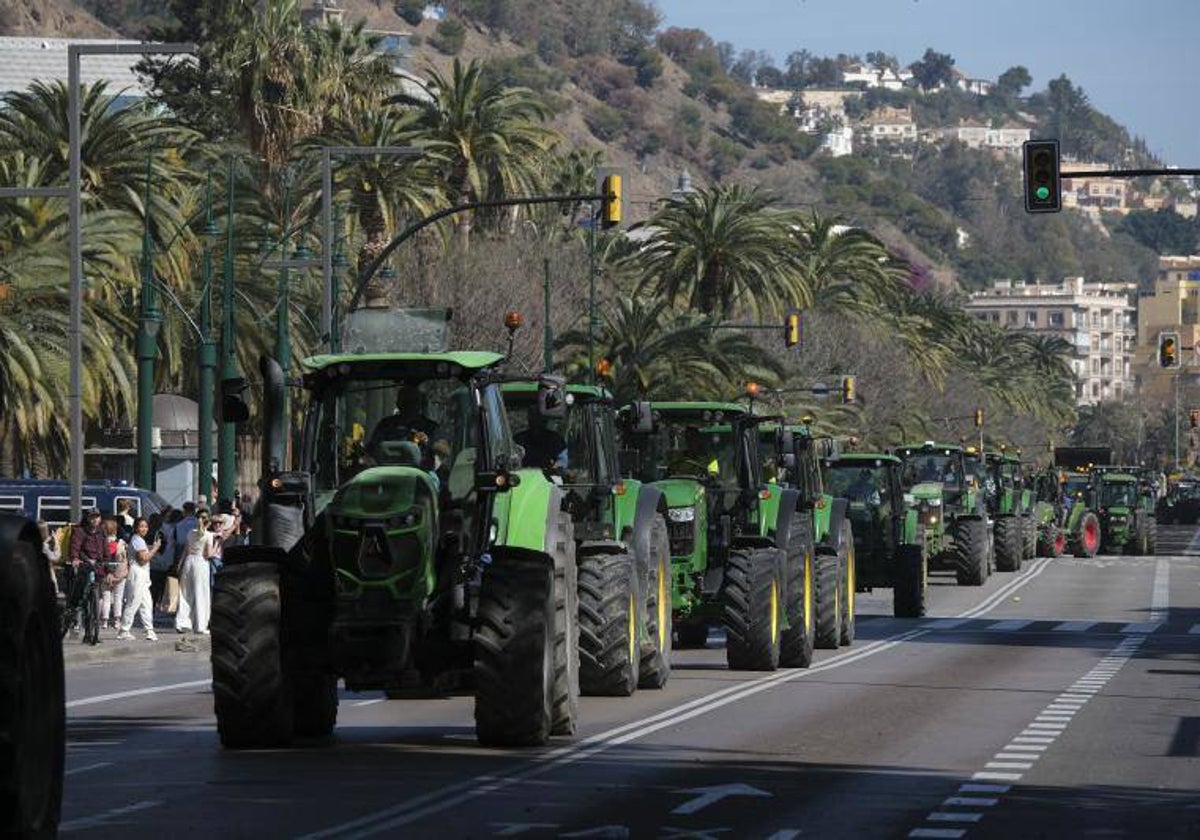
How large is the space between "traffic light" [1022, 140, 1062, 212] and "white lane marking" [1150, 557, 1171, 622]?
9.50 m

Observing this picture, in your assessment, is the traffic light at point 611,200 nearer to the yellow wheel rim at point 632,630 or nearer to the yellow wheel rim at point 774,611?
the yellow wheel rim at point 774,611

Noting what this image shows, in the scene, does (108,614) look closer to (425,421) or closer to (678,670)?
(678,670)

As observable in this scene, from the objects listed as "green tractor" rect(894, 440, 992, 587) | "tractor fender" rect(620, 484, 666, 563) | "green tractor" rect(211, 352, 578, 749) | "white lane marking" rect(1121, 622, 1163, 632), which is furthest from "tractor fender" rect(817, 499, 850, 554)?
"green tractor" rect(894, 440, 992, 587)

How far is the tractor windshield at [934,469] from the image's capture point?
55.2 m

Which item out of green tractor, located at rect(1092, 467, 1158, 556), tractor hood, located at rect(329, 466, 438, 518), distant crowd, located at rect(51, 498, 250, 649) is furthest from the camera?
green tractor, located at rect(1092, 467, 1158, 556)

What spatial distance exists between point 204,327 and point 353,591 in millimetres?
28886

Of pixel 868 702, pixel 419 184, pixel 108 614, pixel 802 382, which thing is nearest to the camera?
pixel 868 702

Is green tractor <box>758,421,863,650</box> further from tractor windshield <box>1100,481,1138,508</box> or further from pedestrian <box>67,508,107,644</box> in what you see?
tractor windshield <box>1100,481,1138,508</box>

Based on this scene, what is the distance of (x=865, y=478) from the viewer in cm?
4422

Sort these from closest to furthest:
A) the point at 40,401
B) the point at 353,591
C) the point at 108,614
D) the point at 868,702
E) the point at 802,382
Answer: the point at 353,591
the point at 868,702
the point at 108,614
the point at 40,401
the point at 802,382

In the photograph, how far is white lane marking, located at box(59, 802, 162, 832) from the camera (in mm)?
13539

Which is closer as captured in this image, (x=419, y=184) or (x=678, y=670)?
(x=678, y=670)

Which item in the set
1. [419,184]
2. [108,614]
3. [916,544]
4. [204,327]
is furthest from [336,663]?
[419,184]

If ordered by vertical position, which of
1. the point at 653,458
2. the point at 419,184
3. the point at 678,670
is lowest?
the point at 678,670
